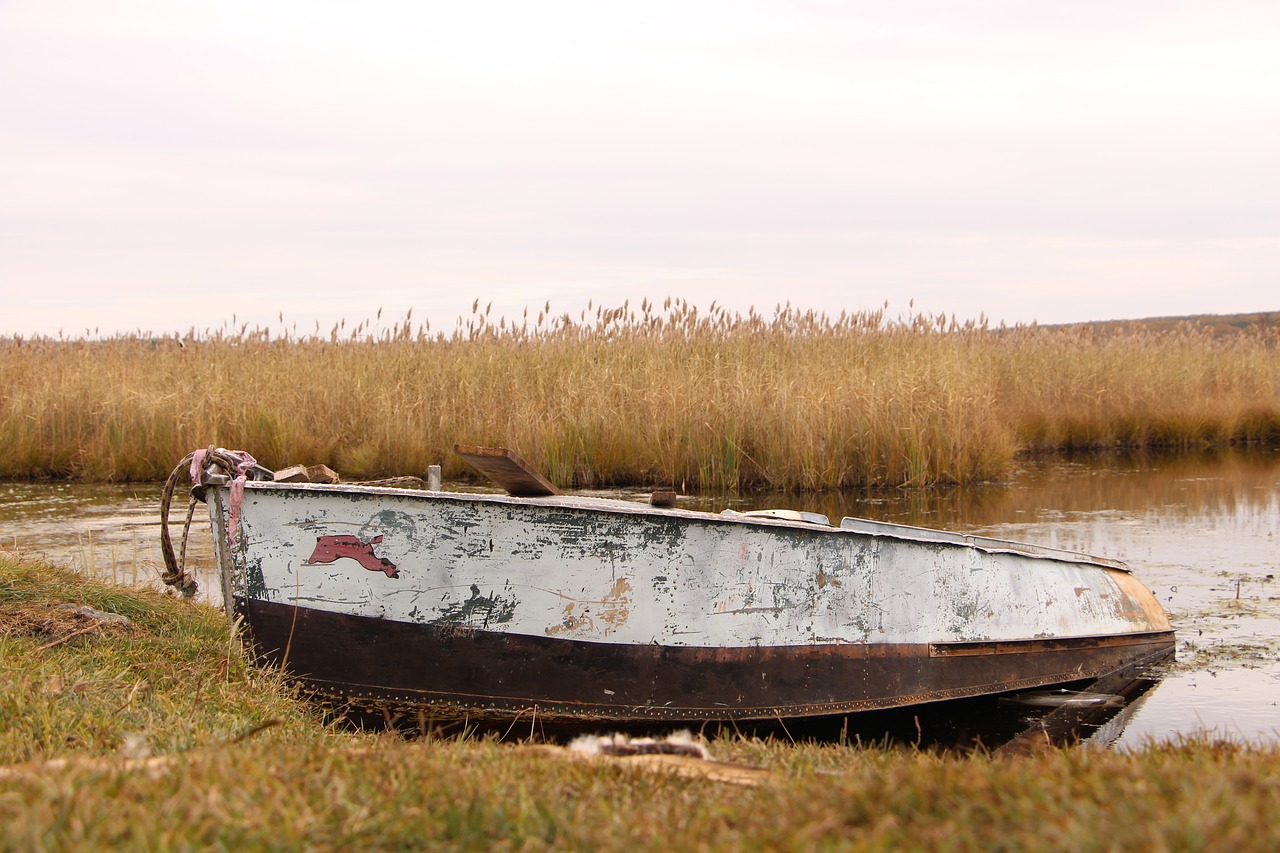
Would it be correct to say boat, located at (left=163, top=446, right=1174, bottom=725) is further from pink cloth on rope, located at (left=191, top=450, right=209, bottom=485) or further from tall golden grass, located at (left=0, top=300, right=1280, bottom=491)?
tall golden grass, located at (left=0, top=300, right=1280, bottom=491)

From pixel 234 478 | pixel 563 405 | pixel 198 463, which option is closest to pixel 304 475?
pixel 234 478

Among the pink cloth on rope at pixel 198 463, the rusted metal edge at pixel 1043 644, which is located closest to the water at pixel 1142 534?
the rusted metal edge at pixel 1043 644

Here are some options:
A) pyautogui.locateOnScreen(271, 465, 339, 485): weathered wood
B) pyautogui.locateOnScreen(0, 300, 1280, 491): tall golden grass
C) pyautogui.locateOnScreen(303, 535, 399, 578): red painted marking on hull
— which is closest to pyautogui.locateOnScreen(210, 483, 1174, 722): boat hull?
pyautogui.locateOnScreen(303, 535, 399, 578): red painted marking on hull

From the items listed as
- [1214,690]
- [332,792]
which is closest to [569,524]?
[332,792]

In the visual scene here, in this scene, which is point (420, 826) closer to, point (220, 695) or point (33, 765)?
point (33, 765)

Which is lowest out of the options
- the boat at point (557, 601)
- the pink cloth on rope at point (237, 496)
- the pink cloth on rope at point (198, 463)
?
the boat at point (557, 601)

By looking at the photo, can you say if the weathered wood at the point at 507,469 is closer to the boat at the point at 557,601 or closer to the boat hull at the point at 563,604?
the boat at the point at 557,601

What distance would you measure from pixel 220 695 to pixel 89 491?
7.50m

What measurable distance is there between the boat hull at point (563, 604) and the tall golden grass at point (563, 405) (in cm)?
601

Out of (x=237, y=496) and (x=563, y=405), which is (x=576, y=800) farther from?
(x=563, y=405)

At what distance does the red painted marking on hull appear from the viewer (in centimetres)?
457

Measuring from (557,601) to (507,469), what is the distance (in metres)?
0.69

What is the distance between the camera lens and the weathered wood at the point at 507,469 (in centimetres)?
472

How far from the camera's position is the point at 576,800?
240cm
